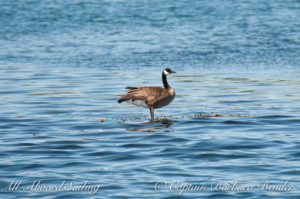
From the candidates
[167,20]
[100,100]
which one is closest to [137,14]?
[167,20]

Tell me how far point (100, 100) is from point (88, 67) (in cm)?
574

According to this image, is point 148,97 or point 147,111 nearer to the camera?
point 148,97

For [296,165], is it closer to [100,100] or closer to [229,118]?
[229,118]

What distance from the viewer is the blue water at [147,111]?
380 inches

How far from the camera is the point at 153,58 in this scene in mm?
24750

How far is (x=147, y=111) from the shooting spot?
17.1 m
